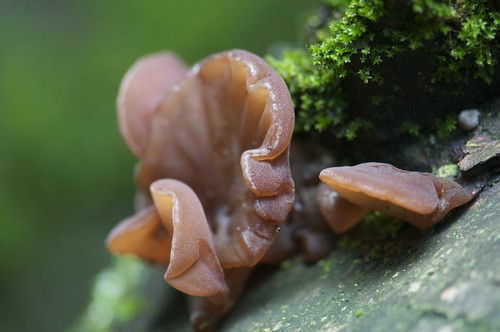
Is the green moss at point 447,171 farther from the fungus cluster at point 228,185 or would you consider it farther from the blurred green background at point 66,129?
the blurred green background at point 66,129

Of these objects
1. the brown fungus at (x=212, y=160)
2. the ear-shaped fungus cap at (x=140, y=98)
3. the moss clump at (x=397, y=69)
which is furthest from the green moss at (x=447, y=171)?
the ear-shaped fungus cap at (x=140, y=98)

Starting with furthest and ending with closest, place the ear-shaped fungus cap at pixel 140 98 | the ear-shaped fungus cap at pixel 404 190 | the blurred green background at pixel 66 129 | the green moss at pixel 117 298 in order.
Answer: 1. the blurred green background at pixel 66 129
2. the green moss at pixel 117 298
3. the ear-shaped fungus cap at pixel 140 98
4. the ear-shaped fungus cap at pixel 404 190

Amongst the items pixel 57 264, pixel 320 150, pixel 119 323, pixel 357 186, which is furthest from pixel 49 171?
pixel 357 186

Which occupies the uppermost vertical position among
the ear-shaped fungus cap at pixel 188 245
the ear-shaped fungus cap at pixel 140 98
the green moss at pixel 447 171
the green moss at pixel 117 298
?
the ear-shaped fungus cap at pixel 140 98

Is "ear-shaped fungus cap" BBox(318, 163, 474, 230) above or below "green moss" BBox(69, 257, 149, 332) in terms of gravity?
above

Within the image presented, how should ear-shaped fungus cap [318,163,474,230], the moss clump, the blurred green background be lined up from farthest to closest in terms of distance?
the blurred green background, the moss clump, ear-shaped fungus cap [318,163,474,230]

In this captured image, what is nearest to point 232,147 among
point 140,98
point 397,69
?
point 140,98

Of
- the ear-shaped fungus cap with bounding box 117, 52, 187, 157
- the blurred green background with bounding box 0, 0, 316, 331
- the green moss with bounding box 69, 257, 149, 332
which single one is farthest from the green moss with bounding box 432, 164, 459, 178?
the blurred green background with bounding box 0, 0, 316, 331

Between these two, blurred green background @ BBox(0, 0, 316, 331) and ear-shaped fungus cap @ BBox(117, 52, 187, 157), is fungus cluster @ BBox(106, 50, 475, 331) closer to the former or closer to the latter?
ear-shaped fungus cap @ BBox(117, 52, 187, 157)

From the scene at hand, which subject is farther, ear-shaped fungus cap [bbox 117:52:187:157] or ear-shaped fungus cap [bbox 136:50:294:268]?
ear-shaped fungus cap [bbox 117:52:187:157]
